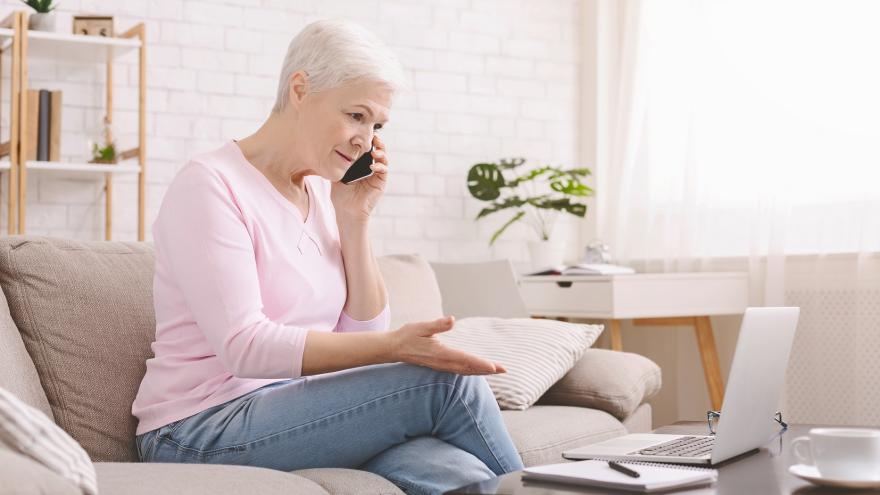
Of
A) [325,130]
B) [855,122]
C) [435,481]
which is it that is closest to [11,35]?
[325,130]

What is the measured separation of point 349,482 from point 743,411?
0.62 meters

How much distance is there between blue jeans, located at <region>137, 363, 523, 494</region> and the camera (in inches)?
64.0

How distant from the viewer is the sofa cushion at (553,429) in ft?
7.33

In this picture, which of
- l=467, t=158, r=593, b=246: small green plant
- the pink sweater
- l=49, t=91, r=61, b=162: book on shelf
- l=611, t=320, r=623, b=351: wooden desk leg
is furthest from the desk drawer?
the pink sweater

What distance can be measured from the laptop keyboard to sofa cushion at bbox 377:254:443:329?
3.30 ft

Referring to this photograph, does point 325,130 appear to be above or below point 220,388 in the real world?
above

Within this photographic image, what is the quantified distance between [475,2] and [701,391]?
186 cm

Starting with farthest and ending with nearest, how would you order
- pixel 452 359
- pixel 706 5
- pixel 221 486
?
pixel 706 5
pixel 452 359
pixel 221 486

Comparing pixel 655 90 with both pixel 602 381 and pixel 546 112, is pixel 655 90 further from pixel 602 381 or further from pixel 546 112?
pixel 602 381

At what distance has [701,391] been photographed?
4102mm

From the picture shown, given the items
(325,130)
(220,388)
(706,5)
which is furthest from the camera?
(706,5)

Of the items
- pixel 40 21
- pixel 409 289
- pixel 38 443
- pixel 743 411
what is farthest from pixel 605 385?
pixel 40 21

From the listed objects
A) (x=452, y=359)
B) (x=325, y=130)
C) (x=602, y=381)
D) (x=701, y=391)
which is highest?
(x=325, y=130)

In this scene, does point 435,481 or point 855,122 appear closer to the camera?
point 435,481
